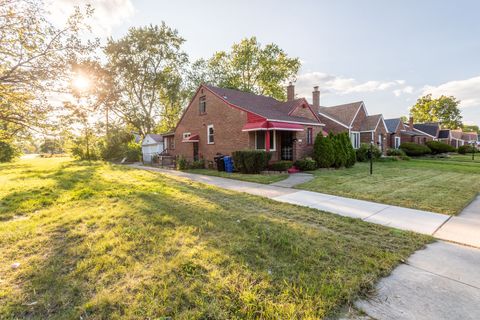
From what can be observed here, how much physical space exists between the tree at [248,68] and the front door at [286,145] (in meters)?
19.8

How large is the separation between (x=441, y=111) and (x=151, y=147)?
71624 mm

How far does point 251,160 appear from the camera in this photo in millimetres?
12695

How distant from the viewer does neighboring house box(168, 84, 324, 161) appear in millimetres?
14266

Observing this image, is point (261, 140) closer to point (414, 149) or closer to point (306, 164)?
point (306, 164)

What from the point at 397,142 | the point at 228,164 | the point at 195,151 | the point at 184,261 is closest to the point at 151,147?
the point at 195,151

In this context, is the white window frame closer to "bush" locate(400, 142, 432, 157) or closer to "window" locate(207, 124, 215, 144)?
"bush" locate(400, 142, 432, 157)

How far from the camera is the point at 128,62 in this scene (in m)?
29.9

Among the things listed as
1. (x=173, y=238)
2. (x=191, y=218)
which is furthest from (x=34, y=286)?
(x=191, y=218)

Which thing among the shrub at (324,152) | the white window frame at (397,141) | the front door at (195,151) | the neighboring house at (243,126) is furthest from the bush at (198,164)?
the white window frame at (397,141)

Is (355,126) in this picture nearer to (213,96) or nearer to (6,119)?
(213,96)

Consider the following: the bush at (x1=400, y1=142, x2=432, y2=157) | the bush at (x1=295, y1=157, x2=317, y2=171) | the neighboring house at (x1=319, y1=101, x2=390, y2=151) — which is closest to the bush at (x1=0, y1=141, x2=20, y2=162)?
the bush at (x1=295, y1=157, x2=317, y2=171)

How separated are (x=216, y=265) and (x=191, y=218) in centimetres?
180

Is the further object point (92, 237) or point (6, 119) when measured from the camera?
point (6, 119)

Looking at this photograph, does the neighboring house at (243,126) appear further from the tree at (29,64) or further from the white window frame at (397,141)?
the white window frame at (397,141)
